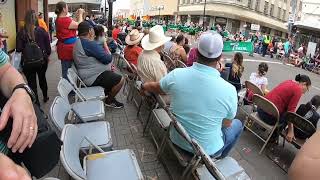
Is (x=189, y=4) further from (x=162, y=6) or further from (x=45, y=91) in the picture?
(x=45, y=91)

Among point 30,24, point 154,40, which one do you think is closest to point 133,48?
point 154,40

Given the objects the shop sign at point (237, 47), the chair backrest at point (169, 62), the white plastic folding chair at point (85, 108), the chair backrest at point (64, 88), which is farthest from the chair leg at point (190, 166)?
the shop sign at point (237, 47)

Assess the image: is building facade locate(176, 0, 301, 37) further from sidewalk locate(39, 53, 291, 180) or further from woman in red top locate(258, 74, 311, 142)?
sidewalk locate(39, 53, 291, 180)

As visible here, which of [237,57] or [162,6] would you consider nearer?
[237,57]

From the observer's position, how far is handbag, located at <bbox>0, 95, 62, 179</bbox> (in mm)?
1296

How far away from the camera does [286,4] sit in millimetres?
63062

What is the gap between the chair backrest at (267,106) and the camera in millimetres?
4727

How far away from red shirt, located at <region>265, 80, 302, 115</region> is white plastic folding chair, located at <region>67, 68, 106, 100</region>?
282 centimetres

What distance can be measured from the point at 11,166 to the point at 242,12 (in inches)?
2148

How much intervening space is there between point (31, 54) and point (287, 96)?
165 inches

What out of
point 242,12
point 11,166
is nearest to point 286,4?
point 242,12

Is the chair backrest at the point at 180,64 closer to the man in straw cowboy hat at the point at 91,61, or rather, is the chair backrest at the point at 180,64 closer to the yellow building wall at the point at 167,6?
the man in straw cowboy hat at the point at 91,61

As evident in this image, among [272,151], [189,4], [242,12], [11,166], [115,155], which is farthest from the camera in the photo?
[189,4]

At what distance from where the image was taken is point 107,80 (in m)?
5.79
